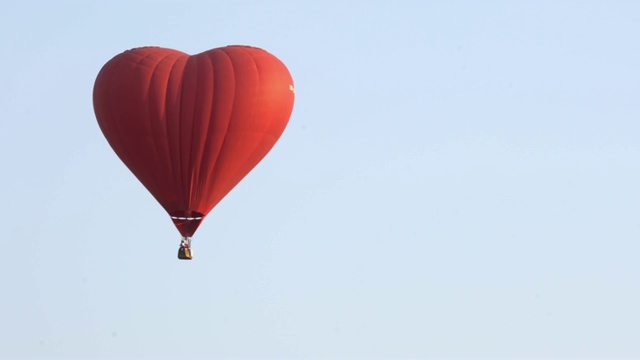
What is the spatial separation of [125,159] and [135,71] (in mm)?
2369

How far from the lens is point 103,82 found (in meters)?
76.2

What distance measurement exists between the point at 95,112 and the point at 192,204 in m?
3.66

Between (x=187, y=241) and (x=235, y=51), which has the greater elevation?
(x=235, y=51)

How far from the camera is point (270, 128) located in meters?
75.9

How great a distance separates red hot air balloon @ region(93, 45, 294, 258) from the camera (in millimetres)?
75250

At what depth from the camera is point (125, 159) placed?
3002 inches

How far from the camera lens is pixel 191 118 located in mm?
75312

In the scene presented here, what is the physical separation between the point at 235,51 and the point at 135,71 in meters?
2.65

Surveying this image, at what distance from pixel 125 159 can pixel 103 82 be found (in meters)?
2.08

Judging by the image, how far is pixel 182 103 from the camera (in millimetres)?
75312

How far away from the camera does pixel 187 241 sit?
75.7 meters

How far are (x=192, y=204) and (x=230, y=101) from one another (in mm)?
2880

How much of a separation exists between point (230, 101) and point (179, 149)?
1842 millimetres

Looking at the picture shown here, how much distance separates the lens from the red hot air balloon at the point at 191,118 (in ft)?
247
